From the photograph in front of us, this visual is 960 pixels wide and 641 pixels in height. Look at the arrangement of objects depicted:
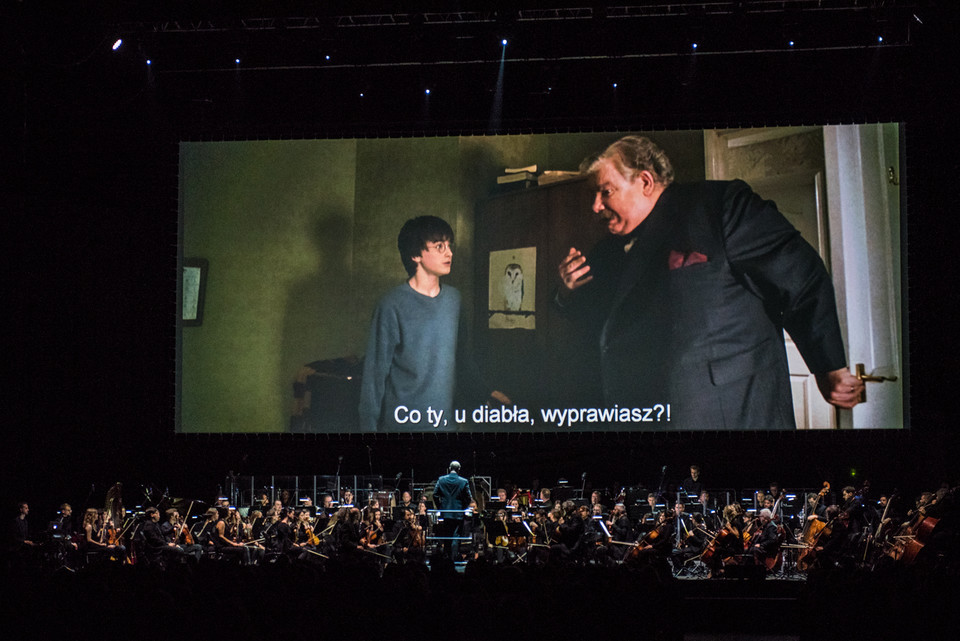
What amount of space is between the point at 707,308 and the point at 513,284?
2.71m

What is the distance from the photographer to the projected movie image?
14359 millimetres

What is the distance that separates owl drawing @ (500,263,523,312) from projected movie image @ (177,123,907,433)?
0.03m

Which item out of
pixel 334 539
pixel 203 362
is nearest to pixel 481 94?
pixel 203 362

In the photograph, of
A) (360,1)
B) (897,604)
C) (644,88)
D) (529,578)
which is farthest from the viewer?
(644,88)

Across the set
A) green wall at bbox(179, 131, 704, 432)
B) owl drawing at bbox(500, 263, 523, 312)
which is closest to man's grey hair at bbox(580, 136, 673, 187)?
green wall at bbox(179, 131, 704, 432)

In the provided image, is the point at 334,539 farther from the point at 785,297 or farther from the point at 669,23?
the point at 669,23

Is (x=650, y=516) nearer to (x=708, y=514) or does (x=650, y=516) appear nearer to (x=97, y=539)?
(x=708, y=514)

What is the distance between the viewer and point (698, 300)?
14.6 m

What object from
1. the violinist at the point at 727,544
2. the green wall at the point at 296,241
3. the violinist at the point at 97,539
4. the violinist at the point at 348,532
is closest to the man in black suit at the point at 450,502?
the violinist at the point at 348,532

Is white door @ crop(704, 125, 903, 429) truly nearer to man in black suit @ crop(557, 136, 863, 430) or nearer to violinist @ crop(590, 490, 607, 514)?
man in black suit @ crop(557, 136, 863, 430)

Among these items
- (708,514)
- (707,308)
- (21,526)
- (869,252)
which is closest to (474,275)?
(707,308)

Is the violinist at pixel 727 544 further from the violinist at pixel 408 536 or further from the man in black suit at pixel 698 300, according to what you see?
the violinist at pixel 408 536

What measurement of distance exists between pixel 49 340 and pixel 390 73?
6106 mm

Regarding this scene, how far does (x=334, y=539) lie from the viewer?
13.6 meters
